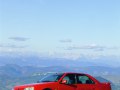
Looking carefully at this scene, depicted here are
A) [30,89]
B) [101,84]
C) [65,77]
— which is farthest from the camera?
[101,84]

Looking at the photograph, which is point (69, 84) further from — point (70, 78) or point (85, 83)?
point (85, 83)

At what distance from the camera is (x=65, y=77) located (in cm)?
1842

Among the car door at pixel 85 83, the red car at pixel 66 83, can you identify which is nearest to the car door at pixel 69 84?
the red car at pixel 66 83

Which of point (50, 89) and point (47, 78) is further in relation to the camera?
point (47, 78)

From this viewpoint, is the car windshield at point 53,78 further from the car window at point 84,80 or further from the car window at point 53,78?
the car window at point 84,80

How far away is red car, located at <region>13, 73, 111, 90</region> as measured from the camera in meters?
17.5

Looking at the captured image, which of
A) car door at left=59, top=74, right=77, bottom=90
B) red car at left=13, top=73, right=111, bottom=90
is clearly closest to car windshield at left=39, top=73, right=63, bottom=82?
red car at left=13, top=73, right=111, bottom=90

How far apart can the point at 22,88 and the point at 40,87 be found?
0.91 metres

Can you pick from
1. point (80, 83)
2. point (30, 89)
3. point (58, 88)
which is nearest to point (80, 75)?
point (80, 83)

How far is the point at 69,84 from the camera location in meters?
18.4

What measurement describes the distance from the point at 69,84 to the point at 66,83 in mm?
209

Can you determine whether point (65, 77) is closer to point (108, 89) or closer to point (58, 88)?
point (58, 88)

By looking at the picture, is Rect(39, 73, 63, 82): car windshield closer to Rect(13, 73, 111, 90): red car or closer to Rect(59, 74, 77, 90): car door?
Rect(13, 73, 111, 90): red car

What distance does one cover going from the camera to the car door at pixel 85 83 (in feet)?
61.9
